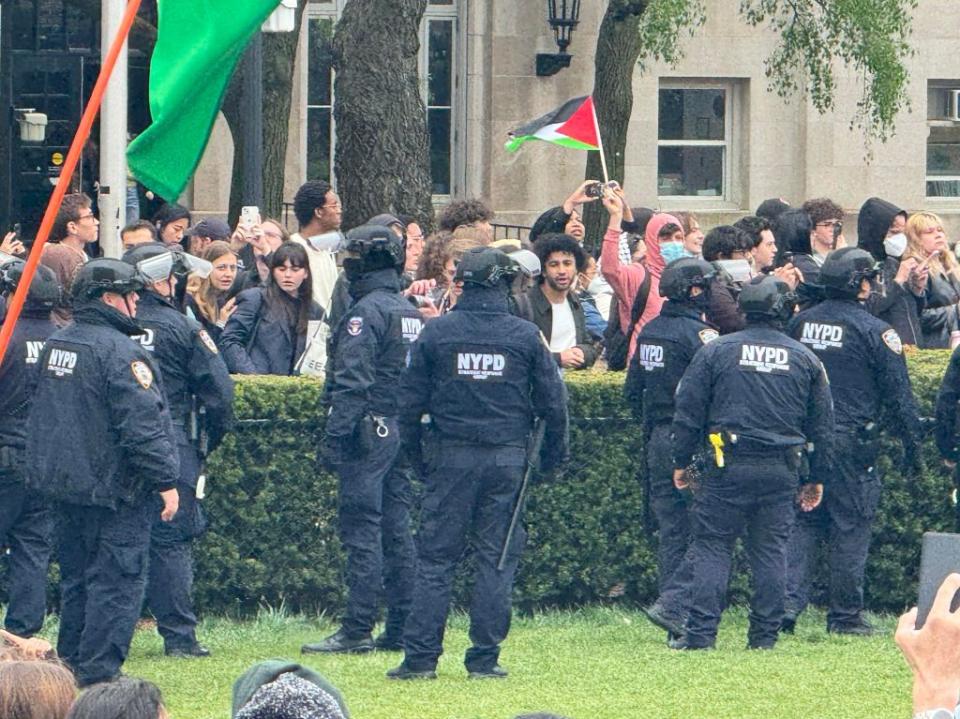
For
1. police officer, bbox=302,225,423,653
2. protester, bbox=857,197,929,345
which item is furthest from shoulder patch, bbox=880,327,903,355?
police officer, bbox=302,225,423,653

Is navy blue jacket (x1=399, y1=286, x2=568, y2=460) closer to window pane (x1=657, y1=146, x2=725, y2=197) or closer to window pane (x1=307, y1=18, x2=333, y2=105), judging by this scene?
window pane (x1=307, y1=18, x2=333, y2=105)

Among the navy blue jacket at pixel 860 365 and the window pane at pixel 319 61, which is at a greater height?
the window pane at pixel 319 61

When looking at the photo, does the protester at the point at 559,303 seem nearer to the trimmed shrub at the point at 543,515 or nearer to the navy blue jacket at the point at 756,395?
the trimmed shrub at the point at 543,515

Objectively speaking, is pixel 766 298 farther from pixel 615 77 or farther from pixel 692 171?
pixel 692 171

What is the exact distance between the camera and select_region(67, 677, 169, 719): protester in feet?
13.9

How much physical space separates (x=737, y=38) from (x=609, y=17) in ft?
11.7

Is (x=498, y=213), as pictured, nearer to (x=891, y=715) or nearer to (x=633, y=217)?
(x=633, y=217)

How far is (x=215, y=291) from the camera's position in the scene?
11.8m

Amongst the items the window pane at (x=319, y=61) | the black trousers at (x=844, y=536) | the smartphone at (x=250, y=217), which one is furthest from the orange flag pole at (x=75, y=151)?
the window pane at (x=319, y=61)

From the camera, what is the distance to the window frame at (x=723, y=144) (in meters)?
24.1

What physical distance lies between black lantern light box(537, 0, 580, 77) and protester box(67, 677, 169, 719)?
1895cm

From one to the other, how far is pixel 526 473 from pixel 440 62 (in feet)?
50.7

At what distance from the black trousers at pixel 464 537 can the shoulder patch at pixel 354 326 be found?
74 cm

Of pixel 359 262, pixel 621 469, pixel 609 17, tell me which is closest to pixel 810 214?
pixel 621 469
